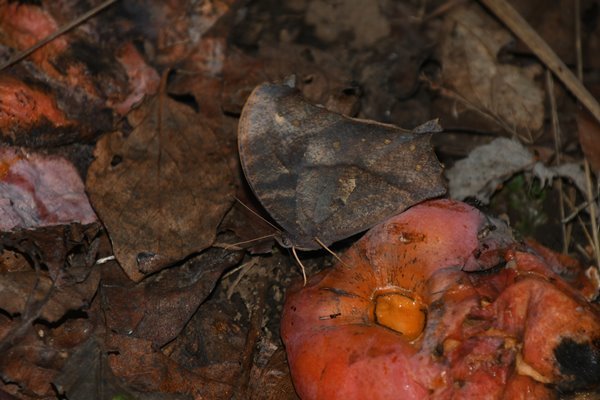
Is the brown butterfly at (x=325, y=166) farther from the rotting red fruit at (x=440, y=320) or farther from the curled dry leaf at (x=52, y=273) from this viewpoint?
the curled dry leaf at (x=52, y=273)

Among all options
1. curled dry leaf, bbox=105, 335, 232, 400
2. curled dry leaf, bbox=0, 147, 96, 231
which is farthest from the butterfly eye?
curled dry leaf, bbox=0, 147, 96, 231

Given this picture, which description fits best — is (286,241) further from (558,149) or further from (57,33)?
(558,149)

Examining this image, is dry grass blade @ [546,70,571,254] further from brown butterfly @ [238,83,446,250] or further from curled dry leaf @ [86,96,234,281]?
curled dry leaf @ [86,96,234,281]

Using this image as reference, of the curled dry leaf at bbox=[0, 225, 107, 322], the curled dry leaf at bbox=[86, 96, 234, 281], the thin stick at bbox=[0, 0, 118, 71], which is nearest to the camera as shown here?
the curled dry leaf at bbox=[0, 225, 107, 322]

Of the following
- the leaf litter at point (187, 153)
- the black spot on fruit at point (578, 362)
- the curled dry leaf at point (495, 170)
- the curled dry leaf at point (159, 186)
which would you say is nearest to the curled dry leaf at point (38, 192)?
the leaf litter at point (187, 153)

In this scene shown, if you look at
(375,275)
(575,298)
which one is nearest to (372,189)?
(375,275)

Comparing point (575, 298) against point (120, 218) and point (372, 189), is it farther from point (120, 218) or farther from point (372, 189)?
point (120, 218)
